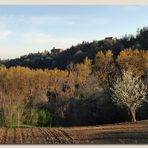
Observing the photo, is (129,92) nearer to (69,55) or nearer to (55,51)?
(69,55)

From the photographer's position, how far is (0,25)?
15.8 m

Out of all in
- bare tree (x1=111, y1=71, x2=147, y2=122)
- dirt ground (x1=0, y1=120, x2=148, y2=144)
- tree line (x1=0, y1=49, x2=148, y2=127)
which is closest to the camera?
dirt ground (x1=0, y1=120, x2=148, y2=144)

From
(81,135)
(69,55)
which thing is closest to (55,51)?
(69,55)

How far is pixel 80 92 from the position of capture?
18.3 meters

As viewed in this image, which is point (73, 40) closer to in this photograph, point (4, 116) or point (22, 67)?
point (22, 67)

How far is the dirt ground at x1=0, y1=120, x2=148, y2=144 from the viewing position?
15.3 meters

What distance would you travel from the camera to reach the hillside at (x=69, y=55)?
16.4 m

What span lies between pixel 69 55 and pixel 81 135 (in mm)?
2645

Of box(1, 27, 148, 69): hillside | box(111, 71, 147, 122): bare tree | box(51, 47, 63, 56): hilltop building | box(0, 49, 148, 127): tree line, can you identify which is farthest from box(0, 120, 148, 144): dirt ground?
box(51, 47, 63, 56): hilltop building

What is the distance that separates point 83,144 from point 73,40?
265 centimetres

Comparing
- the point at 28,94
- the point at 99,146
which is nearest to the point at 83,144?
the point at 99,146

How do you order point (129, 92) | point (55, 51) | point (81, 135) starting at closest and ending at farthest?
point (81, 135), point (55, 51), point (129, 92)

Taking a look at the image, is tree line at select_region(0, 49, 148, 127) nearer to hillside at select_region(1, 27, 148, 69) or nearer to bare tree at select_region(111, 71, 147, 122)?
bare tree at select_region(111, 71, 147, 122)

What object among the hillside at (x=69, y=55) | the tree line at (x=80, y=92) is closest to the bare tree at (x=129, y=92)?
the tree line at (x=80, y=92)
